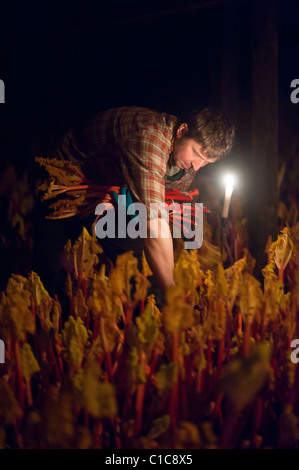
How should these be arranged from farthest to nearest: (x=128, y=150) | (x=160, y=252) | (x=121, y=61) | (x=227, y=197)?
(x=121, y=61)
(x=227, y=197)
(x=128, y=150)
(x=160, y=252)

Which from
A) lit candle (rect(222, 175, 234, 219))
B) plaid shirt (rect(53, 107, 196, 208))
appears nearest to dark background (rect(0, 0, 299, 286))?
lit candle (rect(222, 175, 234, 219))

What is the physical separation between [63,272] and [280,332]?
0.59m

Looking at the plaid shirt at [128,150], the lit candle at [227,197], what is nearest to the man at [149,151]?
the plaid shirt at [128,150]

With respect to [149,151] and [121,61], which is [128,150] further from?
[121,61]

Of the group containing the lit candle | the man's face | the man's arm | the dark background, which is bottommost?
the man's arm

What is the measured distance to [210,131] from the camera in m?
1.06

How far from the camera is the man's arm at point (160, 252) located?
0.91 meters

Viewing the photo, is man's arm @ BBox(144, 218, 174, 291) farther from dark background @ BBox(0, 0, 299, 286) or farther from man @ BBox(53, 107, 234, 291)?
dark background @ BBox(0, 0, 299, 286)

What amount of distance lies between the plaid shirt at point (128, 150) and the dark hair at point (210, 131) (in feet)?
0.18

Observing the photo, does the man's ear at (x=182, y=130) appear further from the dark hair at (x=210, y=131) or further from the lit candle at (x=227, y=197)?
the lit candle at (x=227, y=197)

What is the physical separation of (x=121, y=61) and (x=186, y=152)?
25.4 inches

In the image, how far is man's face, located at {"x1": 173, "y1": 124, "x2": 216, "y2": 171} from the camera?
1.08m

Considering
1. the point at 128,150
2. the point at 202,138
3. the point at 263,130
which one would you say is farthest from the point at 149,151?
the point at 263,130

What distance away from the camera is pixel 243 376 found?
0.36m
